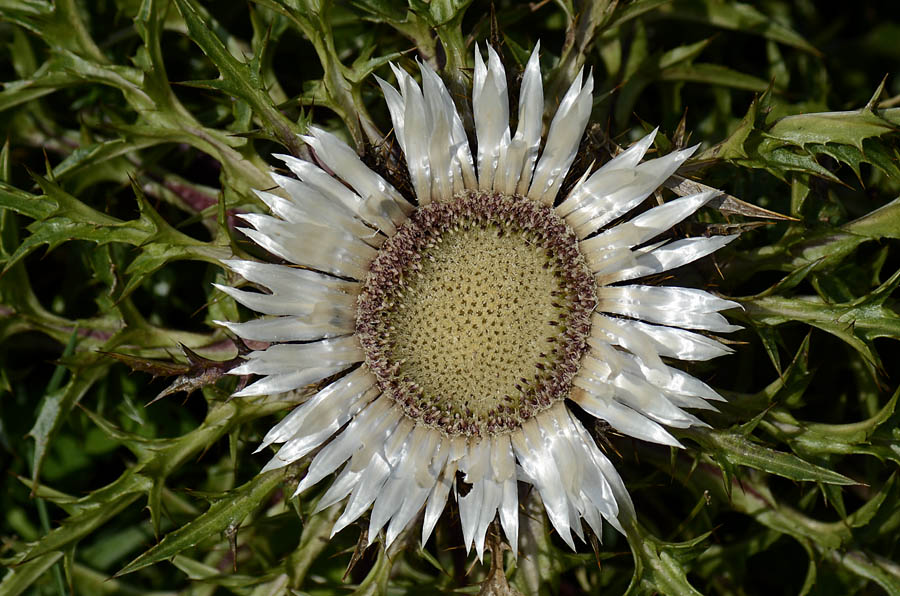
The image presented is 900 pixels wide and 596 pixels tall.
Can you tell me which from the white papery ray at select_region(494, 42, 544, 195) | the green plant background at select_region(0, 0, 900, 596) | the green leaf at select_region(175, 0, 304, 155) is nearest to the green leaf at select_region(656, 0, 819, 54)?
the green plant background at select_region(0, 0, 900, 596)

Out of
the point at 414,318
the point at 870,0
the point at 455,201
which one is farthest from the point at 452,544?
the point at 870,0

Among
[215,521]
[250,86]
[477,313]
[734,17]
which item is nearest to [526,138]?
[477,313]

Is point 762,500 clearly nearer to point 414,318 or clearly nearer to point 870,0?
point 414,318

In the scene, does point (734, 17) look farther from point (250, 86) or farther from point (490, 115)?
point (250, 86)

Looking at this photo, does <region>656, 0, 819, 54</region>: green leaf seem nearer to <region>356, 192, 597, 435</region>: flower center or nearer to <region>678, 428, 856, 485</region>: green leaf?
<region>356, 192, 597, 435</region>: flower center

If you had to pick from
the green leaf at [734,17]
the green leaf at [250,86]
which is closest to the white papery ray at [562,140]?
the green leaf at [250,86]
